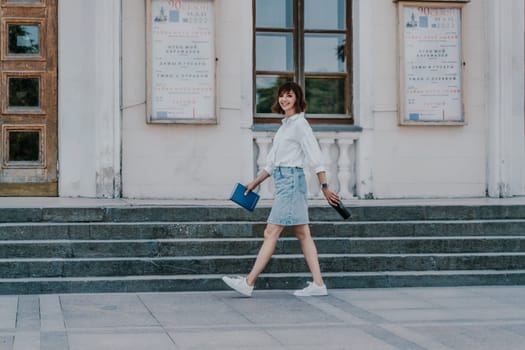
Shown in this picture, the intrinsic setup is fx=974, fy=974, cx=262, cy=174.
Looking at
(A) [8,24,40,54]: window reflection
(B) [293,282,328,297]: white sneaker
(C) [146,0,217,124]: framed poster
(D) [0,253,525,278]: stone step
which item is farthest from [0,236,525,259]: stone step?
(A) [8,24,40,54]: window reflection

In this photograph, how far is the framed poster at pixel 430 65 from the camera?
1237cm

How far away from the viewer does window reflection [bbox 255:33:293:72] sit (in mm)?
12539

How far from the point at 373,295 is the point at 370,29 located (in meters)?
4.54

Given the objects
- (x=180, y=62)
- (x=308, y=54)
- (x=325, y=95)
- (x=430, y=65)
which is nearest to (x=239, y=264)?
(x=180, y=62)

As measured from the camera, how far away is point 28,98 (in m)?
12.1

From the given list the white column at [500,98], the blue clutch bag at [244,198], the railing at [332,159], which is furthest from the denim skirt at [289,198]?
the white column at [500,98]

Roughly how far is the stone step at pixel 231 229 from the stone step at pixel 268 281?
0.65 m

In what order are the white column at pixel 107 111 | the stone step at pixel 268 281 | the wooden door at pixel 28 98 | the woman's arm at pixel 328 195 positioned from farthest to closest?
the wooden door at pixel 28 98 < the white column at pixel 107 111 < the stone step at pixel 268 281 < the woman's arm at pixel 328 195

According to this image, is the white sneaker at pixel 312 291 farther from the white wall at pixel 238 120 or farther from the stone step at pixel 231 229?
the white wall at pixel 238 120

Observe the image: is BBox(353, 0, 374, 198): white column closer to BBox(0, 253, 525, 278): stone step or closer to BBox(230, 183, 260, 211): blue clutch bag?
BBox(0, 253, 525, 278): stone step

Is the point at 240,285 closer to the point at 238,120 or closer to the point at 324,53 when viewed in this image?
the point at 238,120

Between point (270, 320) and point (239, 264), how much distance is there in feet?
6.51

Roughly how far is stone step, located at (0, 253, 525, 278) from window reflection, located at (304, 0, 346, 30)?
4.02 metres

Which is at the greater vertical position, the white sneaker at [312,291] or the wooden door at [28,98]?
the wooden door at [28,98]
